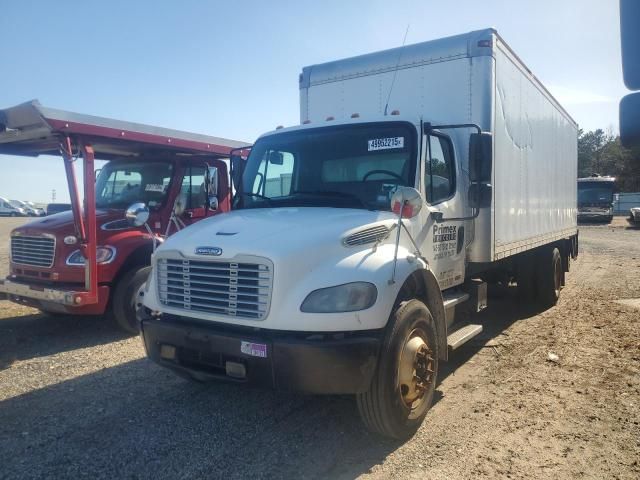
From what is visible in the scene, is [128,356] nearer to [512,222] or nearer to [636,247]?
[512,222]

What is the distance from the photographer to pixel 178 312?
158 inches

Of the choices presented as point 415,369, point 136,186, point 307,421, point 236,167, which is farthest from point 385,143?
point 136,186

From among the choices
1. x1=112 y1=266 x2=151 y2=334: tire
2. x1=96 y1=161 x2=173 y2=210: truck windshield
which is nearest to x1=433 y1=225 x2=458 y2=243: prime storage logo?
x1=112 y1=266 x2=151 y2=334: tire

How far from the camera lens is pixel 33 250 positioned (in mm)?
6871

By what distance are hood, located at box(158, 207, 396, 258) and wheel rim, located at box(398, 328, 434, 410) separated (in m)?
0.95

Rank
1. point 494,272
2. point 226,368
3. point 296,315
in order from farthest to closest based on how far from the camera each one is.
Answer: point 494,272, point 226,368, point 296,315

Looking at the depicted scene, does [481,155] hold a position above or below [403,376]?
above

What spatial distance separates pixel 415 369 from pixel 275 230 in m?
1.52

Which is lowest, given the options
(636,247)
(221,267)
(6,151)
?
(636,247)

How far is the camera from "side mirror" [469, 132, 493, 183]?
4672 millimetres

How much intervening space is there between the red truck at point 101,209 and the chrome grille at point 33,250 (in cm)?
1

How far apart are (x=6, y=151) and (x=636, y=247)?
19.6 metres

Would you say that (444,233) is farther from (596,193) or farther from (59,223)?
(596,193)

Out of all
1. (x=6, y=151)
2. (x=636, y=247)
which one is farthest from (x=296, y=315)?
(x=636, y=247)
